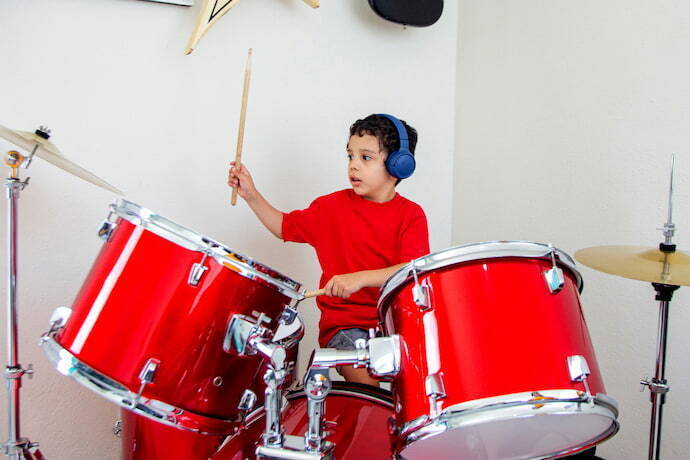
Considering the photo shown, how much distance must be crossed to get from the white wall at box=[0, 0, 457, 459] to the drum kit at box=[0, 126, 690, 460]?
43cm

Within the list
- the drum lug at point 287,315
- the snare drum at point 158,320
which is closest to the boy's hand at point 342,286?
the drum lug at point 287,315

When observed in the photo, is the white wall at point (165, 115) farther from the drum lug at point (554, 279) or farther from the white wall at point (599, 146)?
Result: the drum lug at point (554, 279)

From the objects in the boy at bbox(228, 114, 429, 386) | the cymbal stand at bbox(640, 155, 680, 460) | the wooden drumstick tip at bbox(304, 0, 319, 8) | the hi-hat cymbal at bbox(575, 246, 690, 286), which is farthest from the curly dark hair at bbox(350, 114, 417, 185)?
the cymbal stand at bbox(640, 155, 680, 460)

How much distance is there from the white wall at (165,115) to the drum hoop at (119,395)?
0.57m

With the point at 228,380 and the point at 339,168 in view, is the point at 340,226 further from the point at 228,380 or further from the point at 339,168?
the point at 228,380

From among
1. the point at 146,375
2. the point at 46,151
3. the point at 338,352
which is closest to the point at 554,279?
the point at 338,352

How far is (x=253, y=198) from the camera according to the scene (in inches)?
61.6

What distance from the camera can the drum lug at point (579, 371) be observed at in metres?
0.89

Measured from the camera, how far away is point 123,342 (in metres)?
0.99

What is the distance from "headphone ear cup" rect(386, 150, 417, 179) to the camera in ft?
4.75

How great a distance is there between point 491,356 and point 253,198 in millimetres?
864

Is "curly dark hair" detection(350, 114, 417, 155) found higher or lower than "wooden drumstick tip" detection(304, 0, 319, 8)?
lower

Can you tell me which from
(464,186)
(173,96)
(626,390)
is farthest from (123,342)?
(464,186)

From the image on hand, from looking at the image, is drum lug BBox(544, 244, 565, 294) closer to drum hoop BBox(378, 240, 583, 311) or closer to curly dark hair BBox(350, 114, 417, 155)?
drum hoop BBox(378, 240, 583, 311)
